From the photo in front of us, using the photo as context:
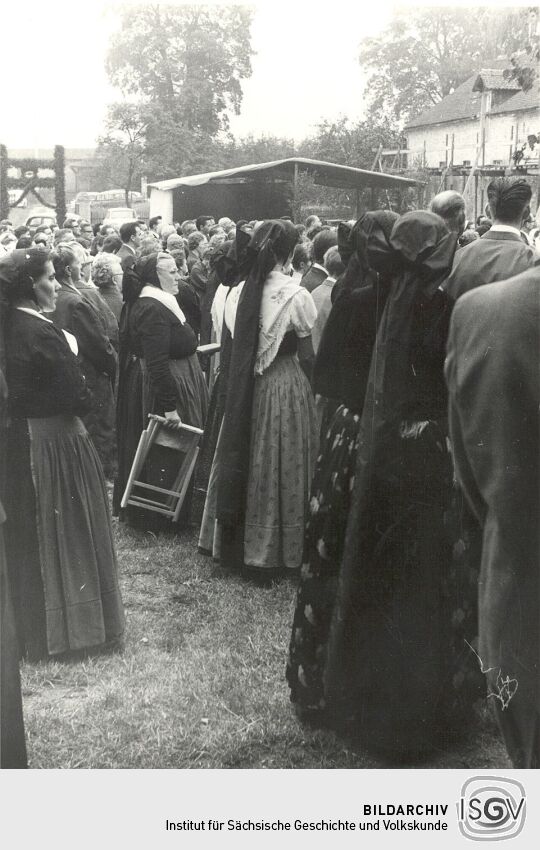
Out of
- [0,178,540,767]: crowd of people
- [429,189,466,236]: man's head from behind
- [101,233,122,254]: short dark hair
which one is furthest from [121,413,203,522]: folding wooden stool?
[101,233,122,254]: short dark hair

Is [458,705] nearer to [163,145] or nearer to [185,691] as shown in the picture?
[185,691]

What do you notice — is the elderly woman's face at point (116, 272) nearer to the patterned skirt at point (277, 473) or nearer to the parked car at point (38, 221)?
the patterned skirt at point (277, 473)

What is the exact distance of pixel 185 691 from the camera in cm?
399

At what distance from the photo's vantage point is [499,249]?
14.4ft

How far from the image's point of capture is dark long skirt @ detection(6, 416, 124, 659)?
4258 millimetres

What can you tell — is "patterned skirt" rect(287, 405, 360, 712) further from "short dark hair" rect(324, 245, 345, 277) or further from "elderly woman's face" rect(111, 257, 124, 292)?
"elderly woman's face" rect(111, 257, 124, 292)

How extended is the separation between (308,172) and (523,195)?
17.6 metres

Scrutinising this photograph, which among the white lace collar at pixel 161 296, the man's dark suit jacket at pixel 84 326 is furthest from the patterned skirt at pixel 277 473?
the man's dark suit jacket at pixel 84 326

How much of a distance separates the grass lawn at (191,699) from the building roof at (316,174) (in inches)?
610

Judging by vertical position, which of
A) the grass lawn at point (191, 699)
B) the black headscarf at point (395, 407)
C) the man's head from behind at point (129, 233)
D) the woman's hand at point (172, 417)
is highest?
the man's head from behind at point (129, 233)

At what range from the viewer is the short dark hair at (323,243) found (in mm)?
6320

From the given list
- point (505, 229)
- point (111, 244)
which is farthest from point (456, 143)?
point (505, 229)

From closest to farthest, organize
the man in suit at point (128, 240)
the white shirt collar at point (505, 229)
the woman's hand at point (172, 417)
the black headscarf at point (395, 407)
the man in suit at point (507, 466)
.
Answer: the man in suit at point (507, 466) < the black headscarf at point (395, 407) < the white shirt collar at point (505, 229) < the woman's hand at point (172, 417) < the man in suit at point (128, 240)
